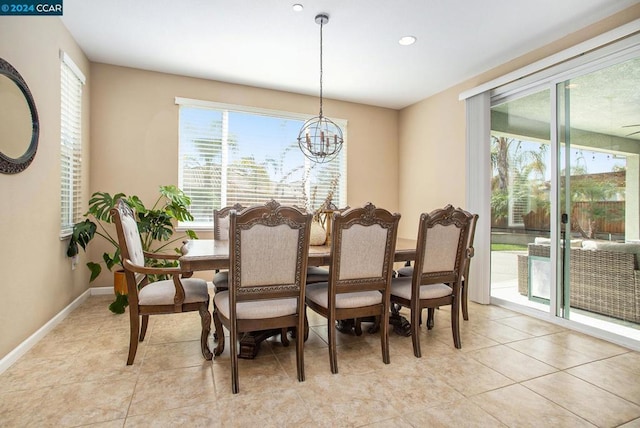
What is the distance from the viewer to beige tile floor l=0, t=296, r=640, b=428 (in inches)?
68.4

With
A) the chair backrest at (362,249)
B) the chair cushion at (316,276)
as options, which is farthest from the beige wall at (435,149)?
Answer: the chair backrest at (362,249)

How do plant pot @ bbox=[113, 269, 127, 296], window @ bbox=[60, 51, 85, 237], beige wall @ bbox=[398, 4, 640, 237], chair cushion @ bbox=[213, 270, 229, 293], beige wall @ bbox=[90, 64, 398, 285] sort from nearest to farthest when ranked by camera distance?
1. chair cushion @ bbox=[213, 270, 229, 293]
2. window @ bbox=[60, 51, 85, 237]
3. plant pot @ bbox=[113, 269, 127, 296]
4. beige wall @ bbox=[90, 64, 398, 285]
5. beige wall @ bbox=[398, 4, 640, 237]

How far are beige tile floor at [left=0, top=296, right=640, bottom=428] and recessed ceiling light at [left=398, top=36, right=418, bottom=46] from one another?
281 centimetres

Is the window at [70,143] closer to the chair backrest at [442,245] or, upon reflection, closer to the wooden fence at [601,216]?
the chair backrest at [442,245]

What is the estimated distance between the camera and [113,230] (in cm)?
404

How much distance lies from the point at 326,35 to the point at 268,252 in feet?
7.81

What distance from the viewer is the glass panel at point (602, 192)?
2.77 meters

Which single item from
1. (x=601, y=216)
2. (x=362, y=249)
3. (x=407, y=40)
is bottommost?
(x=362, y=249)

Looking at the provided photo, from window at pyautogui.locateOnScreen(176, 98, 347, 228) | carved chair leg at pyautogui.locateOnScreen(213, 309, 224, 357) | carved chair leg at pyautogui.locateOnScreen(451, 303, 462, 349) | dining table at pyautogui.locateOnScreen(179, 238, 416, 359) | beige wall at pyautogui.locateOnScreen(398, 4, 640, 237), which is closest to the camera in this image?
dining table at pyautogui.locateOnScreen(179, 238, 416, 359)

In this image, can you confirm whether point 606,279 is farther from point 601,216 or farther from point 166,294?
point 166,294

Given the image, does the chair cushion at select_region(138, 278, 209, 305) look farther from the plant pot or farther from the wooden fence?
the wooden fence

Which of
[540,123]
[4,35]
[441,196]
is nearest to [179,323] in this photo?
[4,35]

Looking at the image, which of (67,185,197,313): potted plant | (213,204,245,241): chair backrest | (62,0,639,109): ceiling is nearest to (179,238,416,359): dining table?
(213,204,245,241): chair backrest

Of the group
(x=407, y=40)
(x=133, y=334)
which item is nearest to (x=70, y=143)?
(x=133, y=334)
